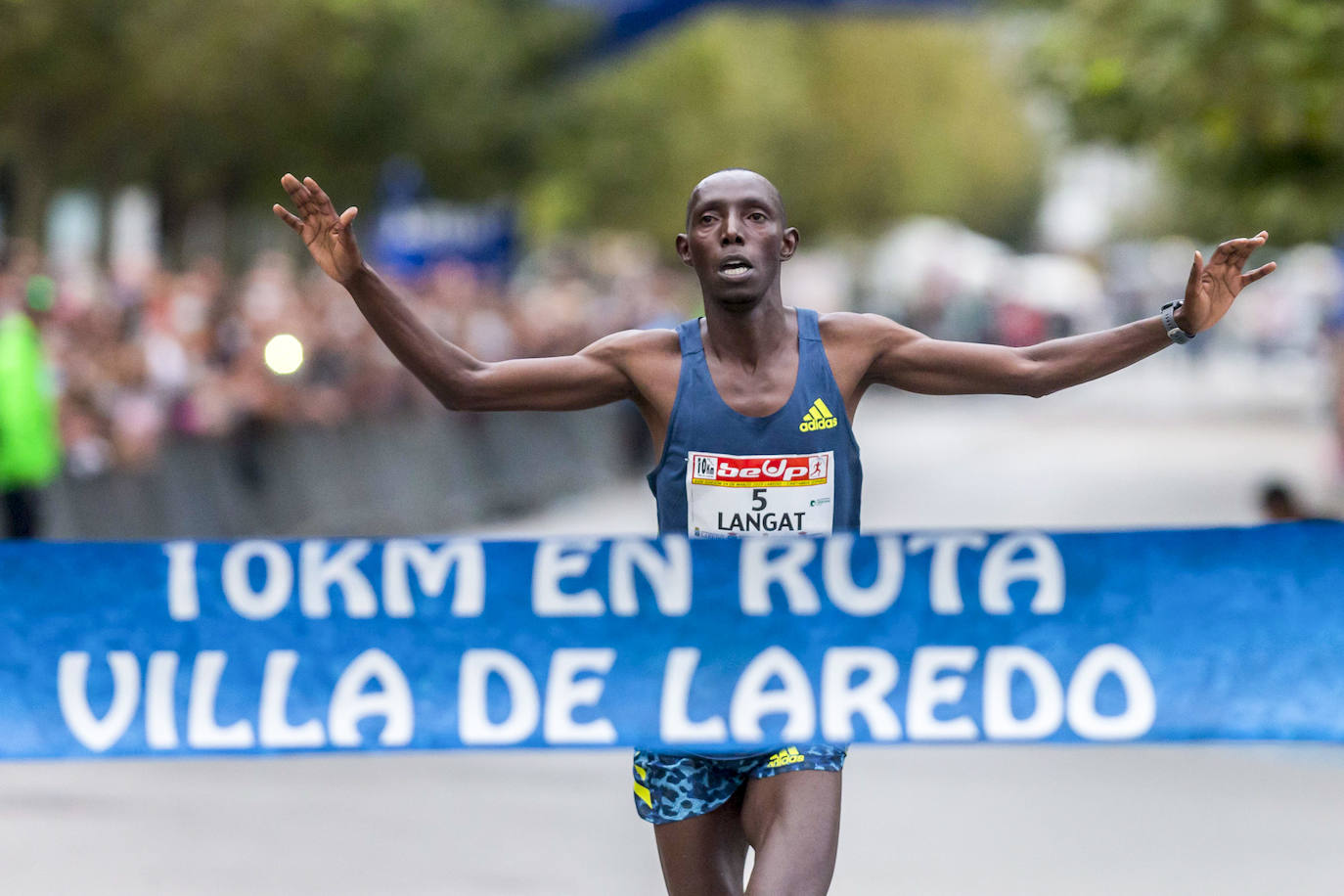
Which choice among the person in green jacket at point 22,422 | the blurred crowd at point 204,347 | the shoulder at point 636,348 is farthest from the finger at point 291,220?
the person in green jacket at point 22,422

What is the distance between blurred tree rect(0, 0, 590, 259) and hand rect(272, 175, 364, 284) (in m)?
13.9

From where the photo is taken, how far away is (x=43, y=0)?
1828 cm

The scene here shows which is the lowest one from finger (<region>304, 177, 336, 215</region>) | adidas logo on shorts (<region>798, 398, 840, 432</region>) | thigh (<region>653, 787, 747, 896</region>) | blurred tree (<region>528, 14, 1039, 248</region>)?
thigh (<region>653, 787, 747, 896</region>)

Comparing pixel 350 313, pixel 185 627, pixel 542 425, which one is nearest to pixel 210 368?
pixel 350 313

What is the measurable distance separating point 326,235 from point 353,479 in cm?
1281

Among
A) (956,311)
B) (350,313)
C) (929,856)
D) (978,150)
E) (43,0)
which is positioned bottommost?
(929,856)

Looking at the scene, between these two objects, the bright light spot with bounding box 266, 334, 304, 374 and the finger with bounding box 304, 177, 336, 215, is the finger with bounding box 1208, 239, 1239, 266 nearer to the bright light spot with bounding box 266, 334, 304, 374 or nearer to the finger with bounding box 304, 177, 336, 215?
the finger with bounding box 304, 177, 336, 215

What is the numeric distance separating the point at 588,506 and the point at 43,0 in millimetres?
5957

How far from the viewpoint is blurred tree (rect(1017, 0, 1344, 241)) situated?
12297mm

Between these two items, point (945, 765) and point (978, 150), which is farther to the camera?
point (978, 150)

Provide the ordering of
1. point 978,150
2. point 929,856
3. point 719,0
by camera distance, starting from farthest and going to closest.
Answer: point 978,150, point 719,0, point 929,856


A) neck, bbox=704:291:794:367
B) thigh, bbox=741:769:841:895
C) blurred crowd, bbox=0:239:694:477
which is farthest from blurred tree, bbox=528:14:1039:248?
thigh, bbox=741:769:841:895

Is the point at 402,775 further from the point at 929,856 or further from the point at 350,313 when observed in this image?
the point at 350,313

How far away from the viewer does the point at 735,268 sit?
4562mm
